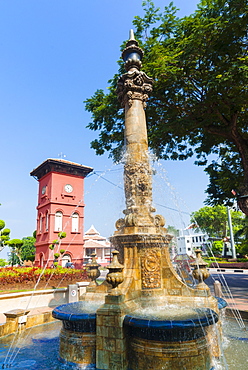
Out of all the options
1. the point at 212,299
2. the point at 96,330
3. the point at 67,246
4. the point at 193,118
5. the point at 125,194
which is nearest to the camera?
the point at 96,330

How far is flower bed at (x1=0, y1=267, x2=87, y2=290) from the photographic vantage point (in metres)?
12.6

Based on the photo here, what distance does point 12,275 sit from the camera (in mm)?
12766

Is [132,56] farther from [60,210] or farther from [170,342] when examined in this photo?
[60,210]

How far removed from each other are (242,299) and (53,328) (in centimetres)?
778

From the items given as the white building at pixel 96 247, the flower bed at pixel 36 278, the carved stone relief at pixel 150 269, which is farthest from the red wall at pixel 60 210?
the carved stone relief at pixel 150 269

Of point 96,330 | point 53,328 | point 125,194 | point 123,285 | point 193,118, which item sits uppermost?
point 193,118

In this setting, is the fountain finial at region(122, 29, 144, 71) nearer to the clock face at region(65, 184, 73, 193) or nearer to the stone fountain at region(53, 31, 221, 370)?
the stone fountain at region(53, 31, 221, 370)

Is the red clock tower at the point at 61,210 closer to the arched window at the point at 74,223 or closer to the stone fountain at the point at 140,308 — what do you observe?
the arched window at the point at 74,223

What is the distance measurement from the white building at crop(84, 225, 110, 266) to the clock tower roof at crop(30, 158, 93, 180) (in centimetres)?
1462

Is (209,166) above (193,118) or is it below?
below

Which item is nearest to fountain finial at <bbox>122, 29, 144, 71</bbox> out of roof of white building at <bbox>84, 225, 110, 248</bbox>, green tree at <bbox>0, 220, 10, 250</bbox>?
green tree at <bbox>0, 220, 10, 250</bbox>

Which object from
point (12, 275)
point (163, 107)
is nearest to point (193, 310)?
point (12, 275)

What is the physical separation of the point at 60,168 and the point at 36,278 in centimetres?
2104

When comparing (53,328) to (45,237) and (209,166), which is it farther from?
(45,237)
